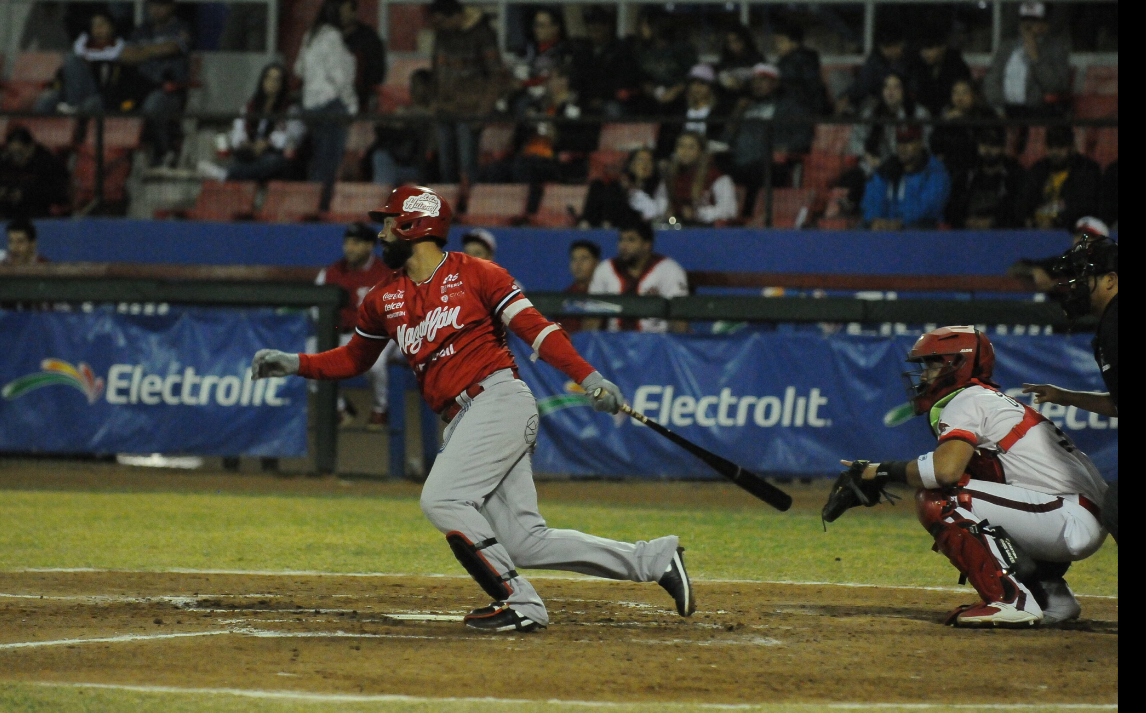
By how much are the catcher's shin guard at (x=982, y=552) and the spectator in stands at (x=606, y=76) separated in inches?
361

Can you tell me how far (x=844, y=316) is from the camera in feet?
39.4

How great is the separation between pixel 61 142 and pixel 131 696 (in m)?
12.1

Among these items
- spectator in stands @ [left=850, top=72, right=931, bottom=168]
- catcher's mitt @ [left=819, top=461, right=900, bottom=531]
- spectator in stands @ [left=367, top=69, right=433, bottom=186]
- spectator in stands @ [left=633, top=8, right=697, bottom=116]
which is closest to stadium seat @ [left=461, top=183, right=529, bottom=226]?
spectator in stands @ [left=367, top=69, right=433, bottom=186]

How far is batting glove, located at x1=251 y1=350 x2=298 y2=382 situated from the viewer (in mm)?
6723

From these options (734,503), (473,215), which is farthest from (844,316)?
(473,215)

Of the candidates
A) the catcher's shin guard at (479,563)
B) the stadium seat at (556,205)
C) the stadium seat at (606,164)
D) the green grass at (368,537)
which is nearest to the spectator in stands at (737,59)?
the stadium seat at (606,164)

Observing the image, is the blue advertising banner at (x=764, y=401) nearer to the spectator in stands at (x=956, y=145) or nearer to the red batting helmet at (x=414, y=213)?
the spectator in stands at (x=956, y=145)

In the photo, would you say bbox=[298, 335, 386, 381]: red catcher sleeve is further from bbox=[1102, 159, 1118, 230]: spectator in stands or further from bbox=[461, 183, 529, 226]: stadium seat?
bbox=[1102, 159, 1118, 230]: spectator in stands

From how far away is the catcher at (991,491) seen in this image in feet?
20.7

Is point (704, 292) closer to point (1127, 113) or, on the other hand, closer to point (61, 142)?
point (61, 142)

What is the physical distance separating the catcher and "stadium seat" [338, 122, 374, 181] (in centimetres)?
948

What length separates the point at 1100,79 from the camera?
1510cm

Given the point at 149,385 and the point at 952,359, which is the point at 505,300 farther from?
the point at 149,385

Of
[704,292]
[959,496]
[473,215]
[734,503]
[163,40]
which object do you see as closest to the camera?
[959,496]
